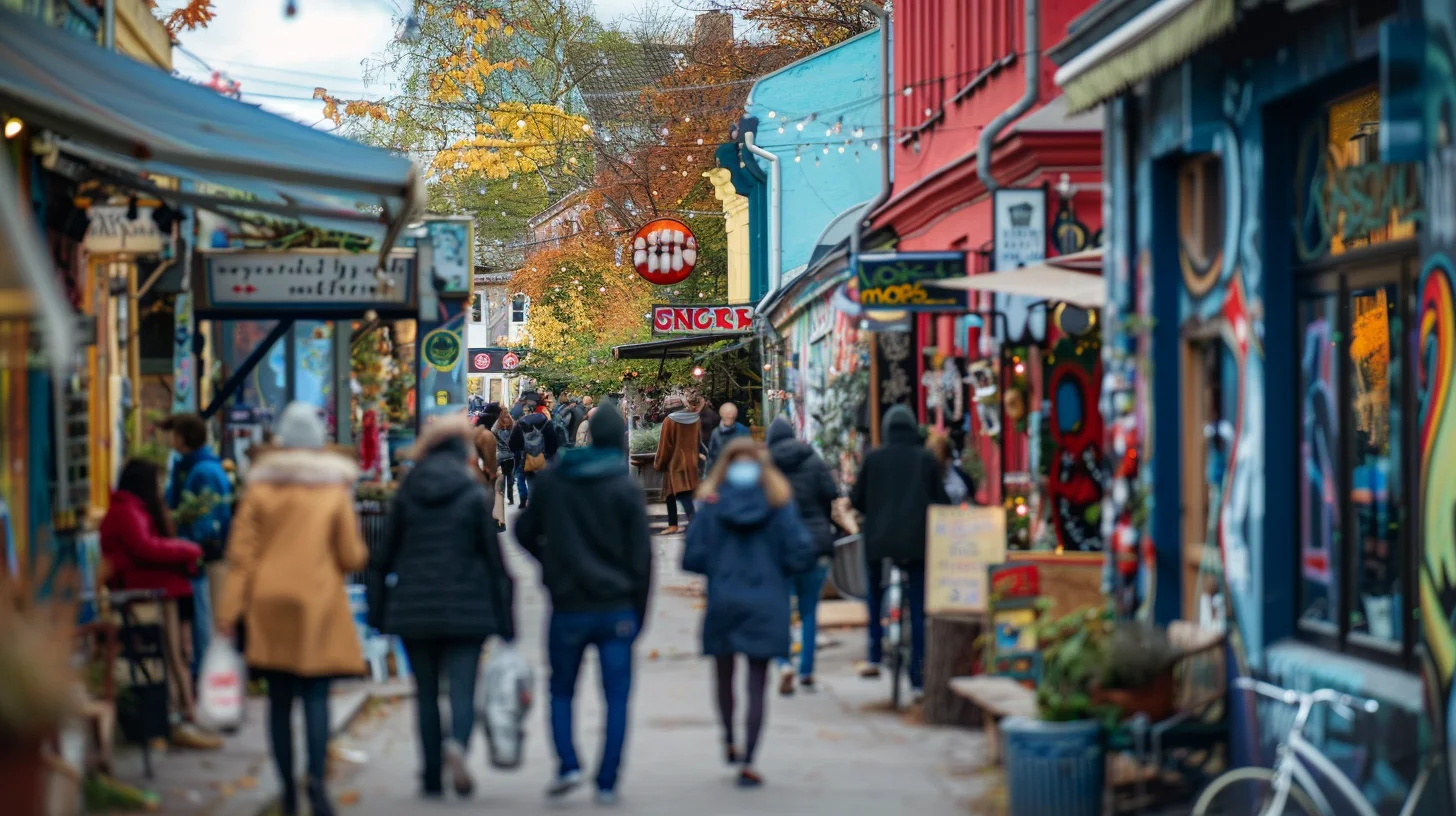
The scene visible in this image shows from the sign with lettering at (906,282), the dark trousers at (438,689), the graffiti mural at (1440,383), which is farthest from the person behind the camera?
the sign with lettering at (906,282)

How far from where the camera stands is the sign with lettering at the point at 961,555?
37.1 feet

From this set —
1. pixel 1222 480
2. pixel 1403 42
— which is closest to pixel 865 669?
pixel 1222 480

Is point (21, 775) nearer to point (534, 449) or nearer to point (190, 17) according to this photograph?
point (190, 17)

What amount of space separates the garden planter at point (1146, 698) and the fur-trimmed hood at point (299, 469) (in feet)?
11.2

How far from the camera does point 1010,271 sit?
1298 cm

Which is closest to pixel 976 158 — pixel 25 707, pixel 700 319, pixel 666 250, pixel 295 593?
pixel 295 593

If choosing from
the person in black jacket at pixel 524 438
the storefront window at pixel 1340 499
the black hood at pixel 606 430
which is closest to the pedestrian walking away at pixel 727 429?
the person in black jacket at pixel 524 438

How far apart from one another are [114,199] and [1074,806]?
731cm

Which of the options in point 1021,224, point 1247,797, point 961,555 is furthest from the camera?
point 1021,224

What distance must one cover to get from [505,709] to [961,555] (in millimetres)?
3781

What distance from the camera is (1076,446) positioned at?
14711mm

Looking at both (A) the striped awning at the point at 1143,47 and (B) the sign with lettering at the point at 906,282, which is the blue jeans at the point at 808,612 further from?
(A) the striped awning at the point at 1143,47

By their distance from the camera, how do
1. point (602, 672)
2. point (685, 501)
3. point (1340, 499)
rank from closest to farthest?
point (1340, 499), point (602, 672), point (685, 501)

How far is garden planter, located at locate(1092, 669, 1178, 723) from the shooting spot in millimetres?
8164
